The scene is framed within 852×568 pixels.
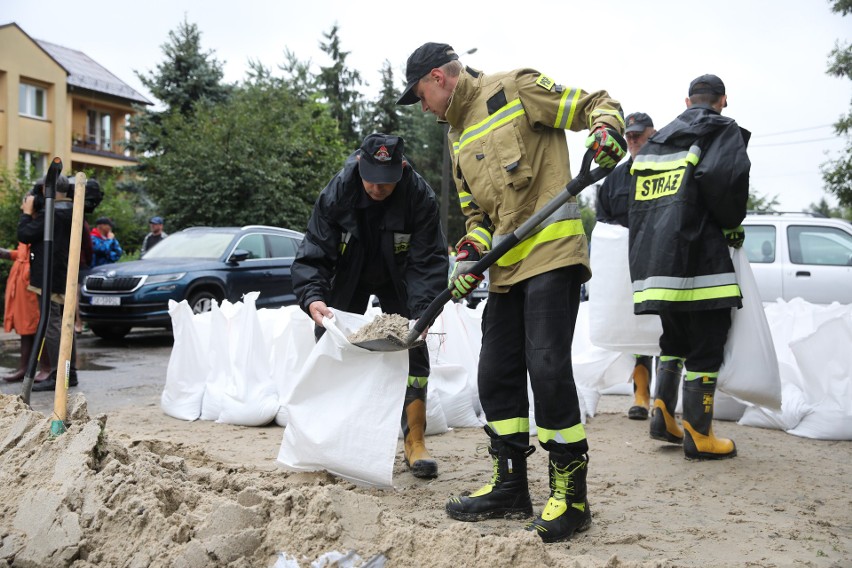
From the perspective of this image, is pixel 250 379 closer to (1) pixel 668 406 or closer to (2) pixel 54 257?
(2) pixel 54 257

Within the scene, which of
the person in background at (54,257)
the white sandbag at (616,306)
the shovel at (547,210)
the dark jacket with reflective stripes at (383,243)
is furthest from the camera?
the person in background at (54,257)

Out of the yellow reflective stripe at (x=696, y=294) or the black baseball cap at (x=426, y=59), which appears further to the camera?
the yellow reflective stripe at (x=696, y=294)

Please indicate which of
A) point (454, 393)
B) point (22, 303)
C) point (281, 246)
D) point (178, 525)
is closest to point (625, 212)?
point (454, 393)

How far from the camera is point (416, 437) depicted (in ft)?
13.9

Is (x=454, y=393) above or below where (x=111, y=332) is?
below

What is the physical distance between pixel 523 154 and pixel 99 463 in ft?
6.65

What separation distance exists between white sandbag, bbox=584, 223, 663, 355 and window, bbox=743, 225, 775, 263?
4.65 m

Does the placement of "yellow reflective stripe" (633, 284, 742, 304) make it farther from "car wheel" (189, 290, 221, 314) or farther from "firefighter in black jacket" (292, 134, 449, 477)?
"car wheel" (189, 290, 221, 314)

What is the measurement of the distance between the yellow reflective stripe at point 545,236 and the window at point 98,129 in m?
36.3

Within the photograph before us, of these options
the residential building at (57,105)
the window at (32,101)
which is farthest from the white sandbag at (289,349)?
the window at (32,101)

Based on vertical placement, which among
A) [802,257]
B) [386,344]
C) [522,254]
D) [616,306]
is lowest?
[386,344]

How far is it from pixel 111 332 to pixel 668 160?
29.7 feet

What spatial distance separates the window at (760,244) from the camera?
9.30 meters

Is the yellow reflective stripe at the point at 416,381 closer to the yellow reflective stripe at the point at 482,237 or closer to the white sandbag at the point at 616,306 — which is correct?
the yellow reflective stripe at the point at 482,237
